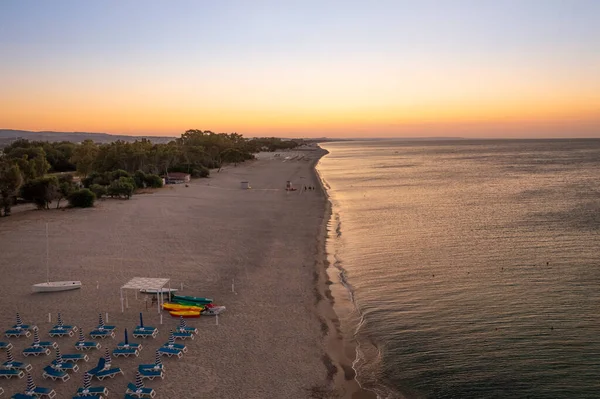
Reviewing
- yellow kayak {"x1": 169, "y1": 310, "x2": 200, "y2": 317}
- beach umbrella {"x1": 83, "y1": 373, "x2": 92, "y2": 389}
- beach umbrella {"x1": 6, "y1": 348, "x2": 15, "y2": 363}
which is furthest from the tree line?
beach umbrella {"x1": 83, "y1": 373, "x2": 92, "y2": 389}

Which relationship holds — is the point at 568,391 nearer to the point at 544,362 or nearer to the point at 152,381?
the point at 544,362

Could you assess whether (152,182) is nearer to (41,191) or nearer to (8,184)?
(41,191)

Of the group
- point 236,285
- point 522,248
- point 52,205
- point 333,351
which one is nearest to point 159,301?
point 236,285

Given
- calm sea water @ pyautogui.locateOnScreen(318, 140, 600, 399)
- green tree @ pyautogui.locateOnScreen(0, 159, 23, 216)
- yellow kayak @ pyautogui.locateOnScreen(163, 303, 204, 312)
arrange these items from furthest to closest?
green tree @ pyautogui.locateOnScreen(0, 159, 23, 216)
yellow kayak @ pyautogui.locateOnScreen(163, 303, 204, 312)
calm sea water @ pyautogui.locateOnScreen(318, 140, 600, 399)

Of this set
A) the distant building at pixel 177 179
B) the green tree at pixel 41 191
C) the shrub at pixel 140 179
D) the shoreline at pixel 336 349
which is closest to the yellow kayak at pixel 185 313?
the shoreline at pixel 336 349

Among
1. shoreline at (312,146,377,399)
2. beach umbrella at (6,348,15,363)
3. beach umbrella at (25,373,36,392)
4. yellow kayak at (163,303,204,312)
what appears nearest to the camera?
beach umbrella at (25,373,36,392)

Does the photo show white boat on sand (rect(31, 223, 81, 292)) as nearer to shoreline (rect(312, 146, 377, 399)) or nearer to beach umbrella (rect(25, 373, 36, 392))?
beach umbrella (rect(25, 373, 36, 392))

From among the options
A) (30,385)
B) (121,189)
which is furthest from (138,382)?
(121,189)
